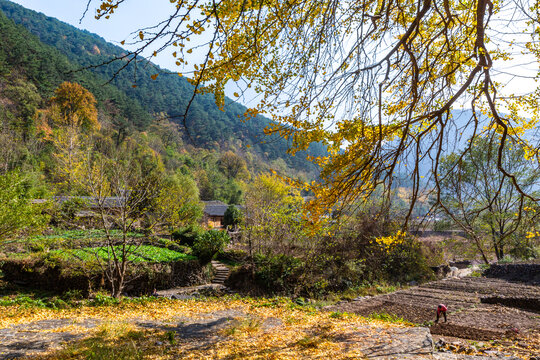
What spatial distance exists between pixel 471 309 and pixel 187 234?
55.8 ft

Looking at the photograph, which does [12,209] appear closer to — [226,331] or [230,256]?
[226,331]

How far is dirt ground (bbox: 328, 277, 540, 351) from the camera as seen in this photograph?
18.7ft

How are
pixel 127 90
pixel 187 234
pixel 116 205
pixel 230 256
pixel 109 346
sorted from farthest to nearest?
1. pixel 127 90
2. pixel 187 234
3. pixel 230 256
4. pixel 116 205
5. pixel 109 346

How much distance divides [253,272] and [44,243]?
10263 mm

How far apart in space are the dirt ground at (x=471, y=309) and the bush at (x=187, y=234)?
13.8 metres

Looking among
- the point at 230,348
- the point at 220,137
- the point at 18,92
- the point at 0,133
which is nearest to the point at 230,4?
the point at 230,348

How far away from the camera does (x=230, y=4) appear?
307cm

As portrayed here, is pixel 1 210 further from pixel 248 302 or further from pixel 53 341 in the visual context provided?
pixel 248 302

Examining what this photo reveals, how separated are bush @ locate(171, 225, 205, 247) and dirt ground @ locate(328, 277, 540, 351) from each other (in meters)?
13.8

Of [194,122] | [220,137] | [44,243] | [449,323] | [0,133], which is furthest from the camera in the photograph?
[220,137]

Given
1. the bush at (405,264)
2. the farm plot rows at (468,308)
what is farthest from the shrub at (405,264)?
the farm plot rows at (468,308)

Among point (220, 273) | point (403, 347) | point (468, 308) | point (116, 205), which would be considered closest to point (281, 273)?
point (220, 273)

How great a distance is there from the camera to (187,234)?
20.9m

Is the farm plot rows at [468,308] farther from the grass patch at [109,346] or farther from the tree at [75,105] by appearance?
the tree at [75,105]
